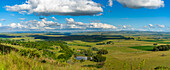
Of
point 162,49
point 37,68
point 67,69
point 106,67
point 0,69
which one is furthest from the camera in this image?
point 162,49

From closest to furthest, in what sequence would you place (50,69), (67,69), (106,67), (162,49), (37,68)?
(37,68) → (50,69) → (67,69) → (106,67) → (162,49)

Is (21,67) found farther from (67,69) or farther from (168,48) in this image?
(168,48)

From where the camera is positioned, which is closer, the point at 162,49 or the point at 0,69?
the point at 0,69

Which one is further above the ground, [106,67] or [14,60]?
[14,60]

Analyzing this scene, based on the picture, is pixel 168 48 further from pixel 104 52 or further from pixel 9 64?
pixel 9 64

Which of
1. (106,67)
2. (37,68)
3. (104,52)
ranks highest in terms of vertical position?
(37,68)

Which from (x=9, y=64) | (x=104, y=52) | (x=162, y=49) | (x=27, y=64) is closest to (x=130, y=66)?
(x=27, y=64)

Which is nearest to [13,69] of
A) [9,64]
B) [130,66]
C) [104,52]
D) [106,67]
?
[9,64]

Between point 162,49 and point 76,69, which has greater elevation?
point 76,69

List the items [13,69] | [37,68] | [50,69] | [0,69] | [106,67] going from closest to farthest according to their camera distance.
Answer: [0,69] → [13,69] → [37,68] → [50,69] → [106,67]
